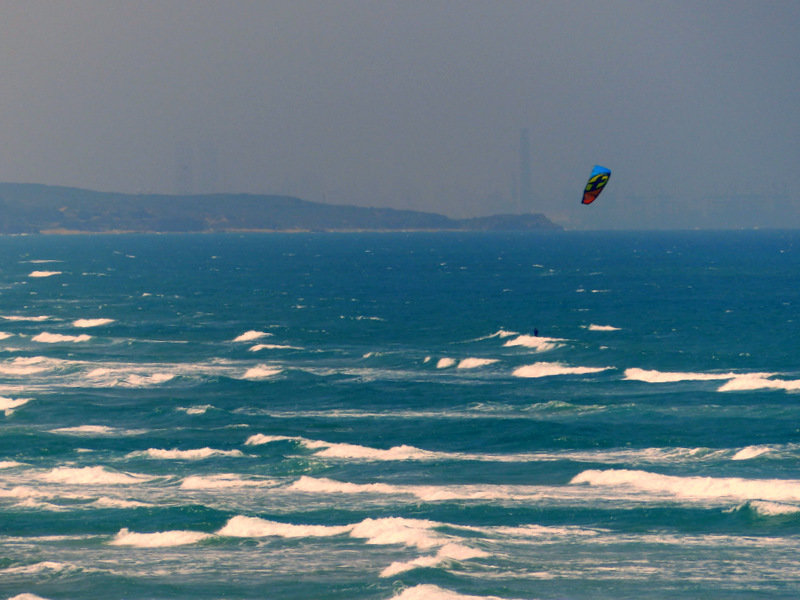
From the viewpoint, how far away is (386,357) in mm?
106312

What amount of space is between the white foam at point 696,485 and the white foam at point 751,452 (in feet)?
18.3

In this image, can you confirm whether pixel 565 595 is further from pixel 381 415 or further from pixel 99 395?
pixel 99 395

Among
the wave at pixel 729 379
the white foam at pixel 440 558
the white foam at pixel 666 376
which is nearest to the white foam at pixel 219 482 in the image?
the white foam at pixel 440 558

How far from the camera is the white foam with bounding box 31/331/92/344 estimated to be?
117875 millimetres

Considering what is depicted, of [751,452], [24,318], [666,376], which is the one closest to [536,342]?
Answer: [666,376]

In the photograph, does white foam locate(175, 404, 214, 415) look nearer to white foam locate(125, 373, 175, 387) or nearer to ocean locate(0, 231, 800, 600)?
ocean locate(0, 231, 800, 600)

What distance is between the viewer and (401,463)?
2547 inches

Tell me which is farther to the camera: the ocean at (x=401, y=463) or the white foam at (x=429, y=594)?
the ocean at (x=401, y=463)

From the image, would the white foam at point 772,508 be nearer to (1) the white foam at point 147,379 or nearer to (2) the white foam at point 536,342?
(1) the white foam at point 147,379

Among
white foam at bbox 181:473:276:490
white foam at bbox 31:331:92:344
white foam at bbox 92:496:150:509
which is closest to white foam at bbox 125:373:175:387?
white foam at bbox 31:331:92:344

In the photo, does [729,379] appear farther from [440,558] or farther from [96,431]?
[440,558]

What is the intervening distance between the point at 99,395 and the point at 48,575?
138 feet

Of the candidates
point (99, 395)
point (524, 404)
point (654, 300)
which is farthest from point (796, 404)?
point (654, 300)

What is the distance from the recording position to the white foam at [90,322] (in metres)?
132
